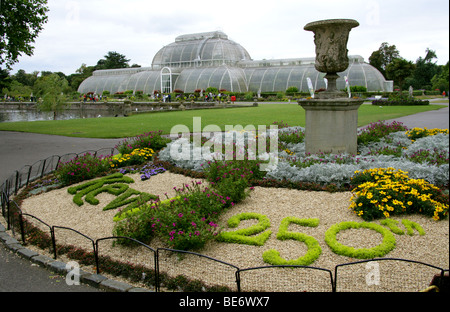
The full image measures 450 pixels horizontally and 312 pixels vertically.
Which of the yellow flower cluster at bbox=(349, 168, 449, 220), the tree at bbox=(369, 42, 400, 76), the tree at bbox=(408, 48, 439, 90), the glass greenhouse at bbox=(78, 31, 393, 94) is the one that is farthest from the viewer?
the tree at bbox=(369, 42, 400, 76)

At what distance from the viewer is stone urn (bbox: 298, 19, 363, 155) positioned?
9039mm

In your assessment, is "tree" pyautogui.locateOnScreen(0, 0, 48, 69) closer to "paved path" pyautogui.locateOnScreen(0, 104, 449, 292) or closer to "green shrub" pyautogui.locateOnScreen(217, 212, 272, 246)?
"paved path" pyautogui.locateOnScreen(0, 104, 449, 292)

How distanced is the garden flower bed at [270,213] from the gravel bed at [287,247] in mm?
19

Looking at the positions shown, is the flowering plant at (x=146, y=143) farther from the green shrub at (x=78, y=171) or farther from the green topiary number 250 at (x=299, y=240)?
the green topiary number 250 at (x=299, y=240)

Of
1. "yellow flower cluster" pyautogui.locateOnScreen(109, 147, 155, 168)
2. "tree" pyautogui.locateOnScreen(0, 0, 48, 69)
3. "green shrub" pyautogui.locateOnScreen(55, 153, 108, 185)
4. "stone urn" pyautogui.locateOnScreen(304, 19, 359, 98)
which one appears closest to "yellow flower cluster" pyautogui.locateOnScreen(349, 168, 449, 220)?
"stone urn" pyautogui.locateOnScreen(304, 19, 359, 98)

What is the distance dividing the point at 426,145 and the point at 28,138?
16.7 meters

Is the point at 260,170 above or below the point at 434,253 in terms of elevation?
above

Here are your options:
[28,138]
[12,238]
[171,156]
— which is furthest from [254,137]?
[28,138]

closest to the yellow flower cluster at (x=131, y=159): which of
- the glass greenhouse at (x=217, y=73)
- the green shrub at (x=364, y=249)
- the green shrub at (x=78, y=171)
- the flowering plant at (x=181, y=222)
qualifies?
the green shrub at (x=78, y=171)

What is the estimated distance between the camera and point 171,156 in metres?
10.4

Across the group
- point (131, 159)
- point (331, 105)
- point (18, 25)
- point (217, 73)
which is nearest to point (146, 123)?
point (18, 25)

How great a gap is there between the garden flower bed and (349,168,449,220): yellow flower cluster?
2 centimetres

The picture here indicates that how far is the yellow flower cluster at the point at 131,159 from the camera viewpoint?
10674mm
